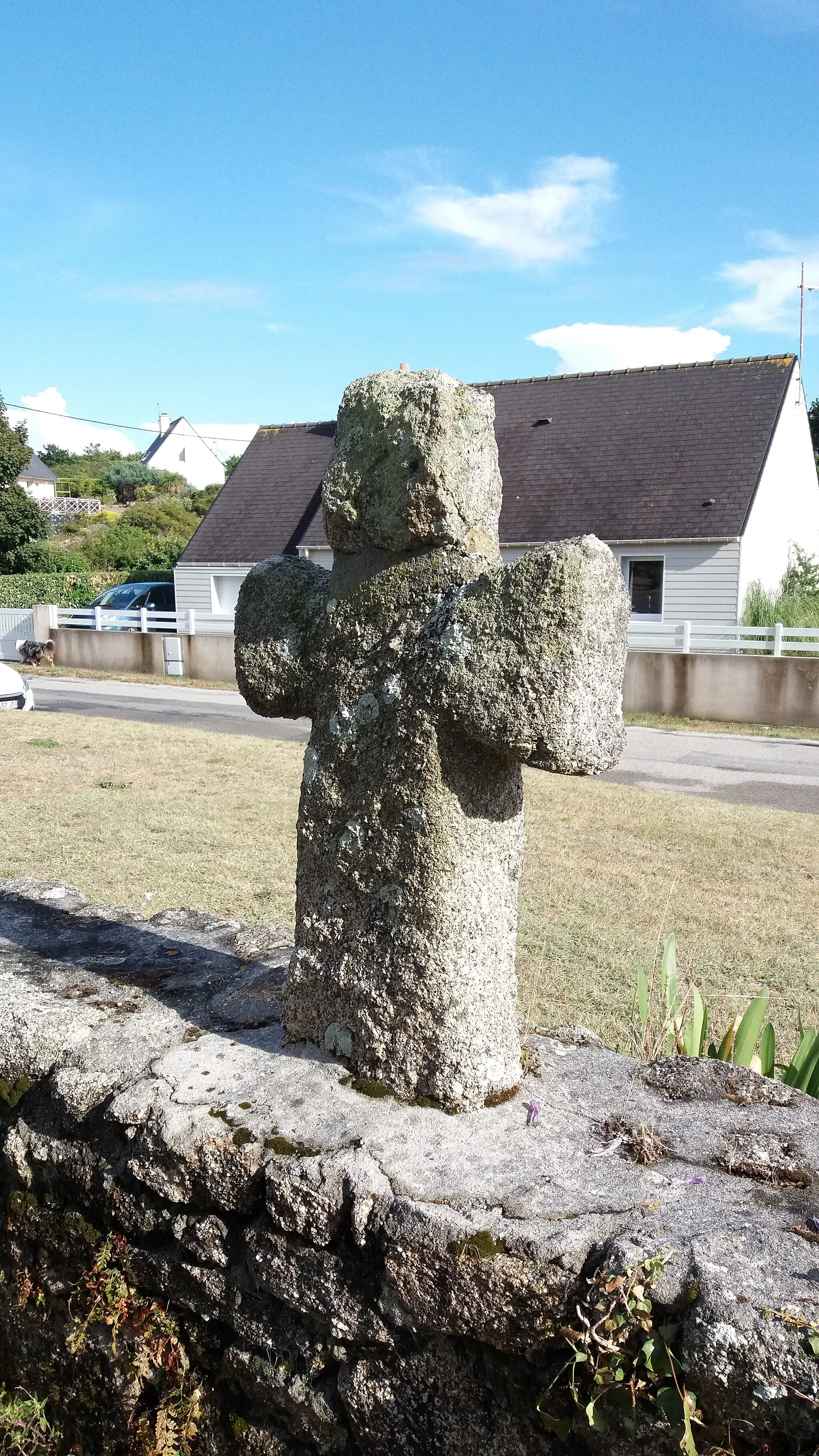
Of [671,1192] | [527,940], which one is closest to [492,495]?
[671,1192]

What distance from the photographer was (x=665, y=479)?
826 inches

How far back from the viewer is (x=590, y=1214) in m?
2.34

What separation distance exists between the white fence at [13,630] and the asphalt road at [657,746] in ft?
18.5

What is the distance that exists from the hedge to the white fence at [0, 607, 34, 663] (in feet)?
14.3

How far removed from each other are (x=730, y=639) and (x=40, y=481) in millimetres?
58204

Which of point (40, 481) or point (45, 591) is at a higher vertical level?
point (40, 481)

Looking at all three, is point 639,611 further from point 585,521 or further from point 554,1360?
point 554,1360

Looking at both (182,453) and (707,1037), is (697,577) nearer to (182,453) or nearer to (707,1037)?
(707,1037)

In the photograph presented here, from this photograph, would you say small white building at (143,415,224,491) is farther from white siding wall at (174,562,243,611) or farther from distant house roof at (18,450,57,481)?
white siding wall at (174,562,243,611)

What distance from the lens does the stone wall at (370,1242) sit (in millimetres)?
2111

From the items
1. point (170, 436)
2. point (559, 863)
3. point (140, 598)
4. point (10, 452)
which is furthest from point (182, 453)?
point (559, 863)

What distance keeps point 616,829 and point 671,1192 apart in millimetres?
6557

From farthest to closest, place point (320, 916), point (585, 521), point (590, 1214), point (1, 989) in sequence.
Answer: point (585, 521) < point (1, 989) < point (320, 916) < point (590, 1214)

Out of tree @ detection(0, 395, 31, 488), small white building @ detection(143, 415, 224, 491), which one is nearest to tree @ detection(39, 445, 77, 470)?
small white building @ detection(143, 415, 224, 491)
